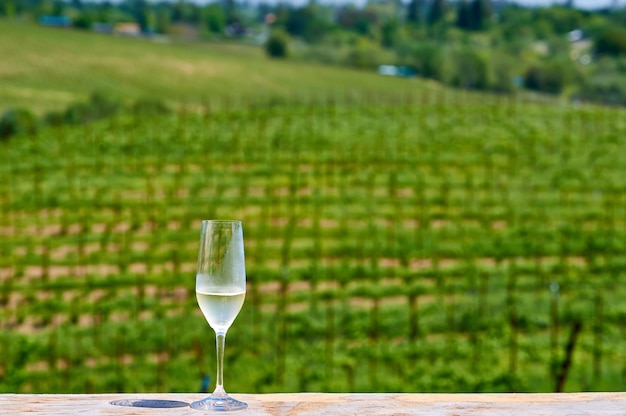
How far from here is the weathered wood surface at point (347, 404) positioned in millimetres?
2014

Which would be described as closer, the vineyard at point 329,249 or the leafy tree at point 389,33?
the vineyard at point 329,249

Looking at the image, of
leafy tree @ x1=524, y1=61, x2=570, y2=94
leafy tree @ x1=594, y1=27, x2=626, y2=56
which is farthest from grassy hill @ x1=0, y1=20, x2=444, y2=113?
leafy tree @ x1=594, y1=27, x2=626, y2=56

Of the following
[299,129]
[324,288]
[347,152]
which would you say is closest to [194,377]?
[324,288]

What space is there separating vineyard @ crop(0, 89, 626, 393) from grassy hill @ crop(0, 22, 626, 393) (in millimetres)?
54

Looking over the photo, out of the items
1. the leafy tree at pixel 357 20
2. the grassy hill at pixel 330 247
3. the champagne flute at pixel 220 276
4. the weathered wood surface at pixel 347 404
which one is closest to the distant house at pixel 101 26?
the leafy tree at pixel 357 20

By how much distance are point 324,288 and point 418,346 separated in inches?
212

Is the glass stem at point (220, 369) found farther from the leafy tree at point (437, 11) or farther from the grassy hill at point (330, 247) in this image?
the leafy tree at point (437, 11)

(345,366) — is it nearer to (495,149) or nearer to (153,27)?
(495,149)

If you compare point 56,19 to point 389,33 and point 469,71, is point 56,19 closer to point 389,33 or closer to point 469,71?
point 389,33

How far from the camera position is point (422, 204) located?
82.3ft

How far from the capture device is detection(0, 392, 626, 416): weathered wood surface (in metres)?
2.01

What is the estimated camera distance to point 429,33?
111 m

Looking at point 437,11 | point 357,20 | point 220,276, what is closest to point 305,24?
point 357,20

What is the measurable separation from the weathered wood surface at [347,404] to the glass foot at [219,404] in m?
0.02
